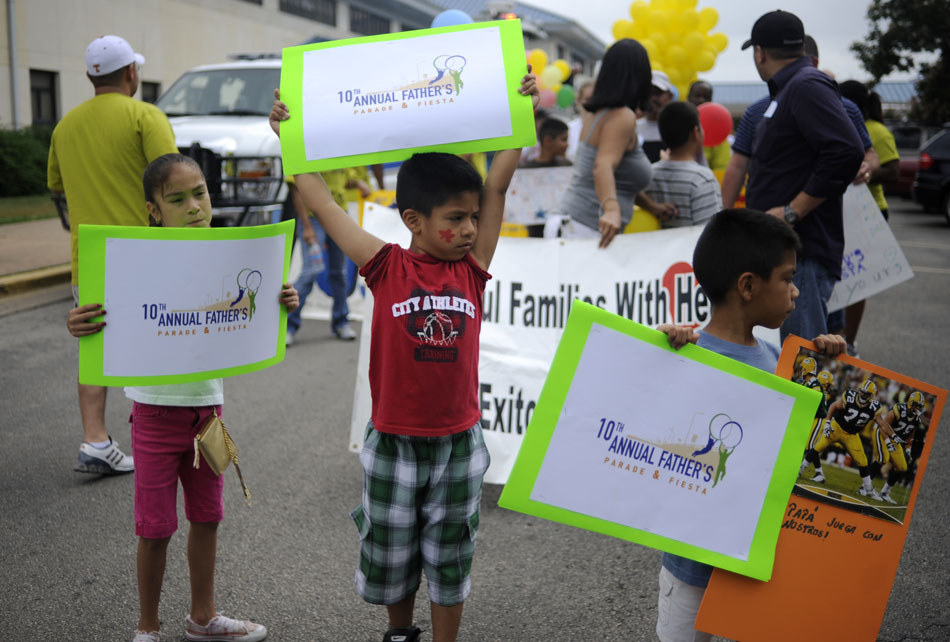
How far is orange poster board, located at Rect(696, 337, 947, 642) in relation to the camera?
83.6 inches

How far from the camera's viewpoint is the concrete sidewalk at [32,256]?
886cm

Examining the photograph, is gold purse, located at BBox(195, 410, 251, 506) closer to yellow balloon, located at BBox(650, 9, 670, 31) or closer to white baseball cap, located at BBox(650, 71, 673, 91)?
white baseball cap, located at BBox(650, 71, 673, 91)

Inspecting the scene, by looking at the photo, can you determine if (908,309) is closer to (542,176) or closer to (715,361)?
(542,176)

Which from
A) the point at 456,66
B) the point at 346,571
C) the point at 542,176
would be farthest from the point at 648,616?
the point at 542,176

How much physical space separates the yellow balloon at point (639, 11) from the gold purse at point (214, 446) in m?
9.66

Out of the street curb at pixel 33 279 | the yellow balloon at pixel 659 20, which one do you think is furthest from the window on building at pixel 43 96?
the yellow balloon at pixel 659 20

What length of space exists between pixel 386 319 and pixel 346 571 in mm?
1398

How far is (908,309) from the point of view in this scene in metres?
8.95

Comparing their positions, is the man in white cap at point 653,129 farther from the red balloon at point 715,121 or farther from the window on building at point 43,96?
the window on building at point 43,96

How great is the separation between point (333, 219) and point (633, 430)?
104 cm

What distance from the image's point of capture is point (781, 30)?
3.91 meters

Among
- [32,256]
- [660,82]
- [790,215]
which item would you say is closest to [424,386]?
[790,215]

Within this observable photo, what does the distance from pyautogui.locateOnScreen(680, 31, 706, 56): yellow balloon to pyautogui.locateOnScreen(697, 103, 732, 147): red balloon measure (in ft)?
11.5

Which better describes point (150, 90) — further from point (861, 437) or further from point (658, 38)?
point (861, 437)
